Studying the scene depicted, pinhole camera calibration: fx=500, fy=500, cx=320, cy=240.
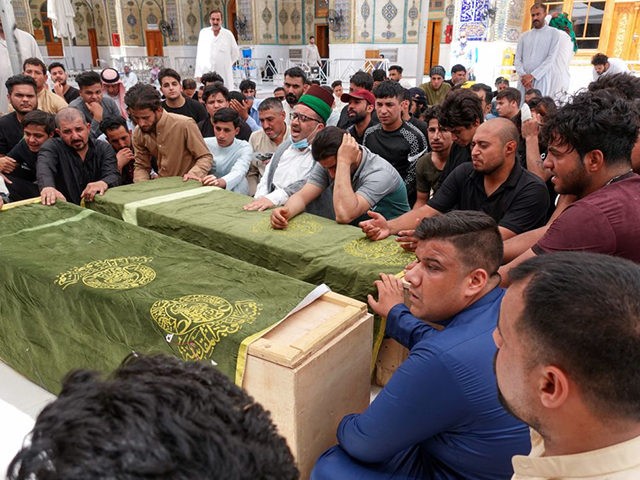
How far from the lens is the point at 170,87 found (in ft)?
14.7

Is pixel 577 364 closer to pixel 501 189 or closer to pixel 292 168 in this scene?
pixel 501 189

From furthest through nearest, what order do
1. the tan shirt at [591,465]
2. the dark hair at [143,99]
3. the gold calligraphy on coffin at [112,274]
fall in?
1. the dark hair at [143,99]
2. the gold calligraphy on coffin at [112,274]
3. the tan shirt at [591,465]

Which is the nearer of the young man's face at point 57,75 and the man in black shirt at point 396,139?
the man in black shirt at point 396,139

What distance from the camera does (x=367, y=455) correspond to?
1.33 m

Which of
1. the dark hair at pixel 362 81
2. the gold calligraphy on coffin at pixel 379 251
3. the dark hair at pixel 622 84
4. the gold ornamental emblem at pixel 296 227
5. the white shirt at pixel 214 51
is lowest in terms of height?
the gold calligraphy on coffin at pixel 379 251

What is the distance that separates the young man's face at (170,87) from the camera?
4457mm

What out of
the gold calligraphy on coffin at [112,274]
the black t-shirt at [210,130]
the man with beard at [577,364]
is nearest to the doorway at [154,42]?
the black t-shirt at [210,130]

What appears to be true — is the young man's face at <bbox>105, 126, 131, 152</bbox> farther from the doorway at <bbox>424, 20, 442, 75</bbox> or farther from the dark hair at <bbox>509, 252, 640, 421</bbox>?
the doorway at <bbox>424, 20, 442, 75</bbox>

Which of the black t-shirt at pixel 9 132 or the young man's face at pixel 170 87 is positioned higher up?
the young man's face at pixel 170 87

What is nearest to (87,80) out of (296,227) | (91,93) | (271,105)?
(91,93)

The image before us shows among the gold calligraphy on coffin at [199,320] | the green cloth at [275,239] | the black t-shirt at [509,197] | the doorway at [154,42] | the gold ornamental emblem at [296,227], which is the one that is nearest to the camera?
the gold calligraphy on coffin at [199,320]

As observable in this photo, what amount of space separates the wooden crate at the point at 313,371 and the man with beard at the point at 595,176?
→ 0.57 meters

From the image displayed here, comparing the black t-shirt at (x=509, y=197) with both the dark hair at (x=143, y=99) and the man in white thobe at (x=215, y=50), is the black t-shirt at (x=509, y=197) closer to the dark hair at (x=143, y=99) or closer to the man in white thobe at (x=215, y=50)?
the dark hair at (x=143, y=99)

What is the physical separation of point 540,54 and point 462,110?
3.71 m
